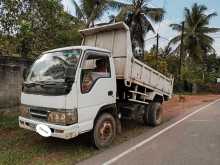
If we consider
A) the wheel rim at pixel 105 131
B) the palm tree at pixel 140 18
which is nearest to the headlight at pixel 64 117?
the wheel rim at pixel 105 131

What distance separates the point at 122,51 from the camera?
8000 millimetres

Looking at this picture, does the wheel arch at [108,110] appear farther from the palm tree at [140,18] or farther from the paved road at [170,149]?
the palm tree at [140,18]

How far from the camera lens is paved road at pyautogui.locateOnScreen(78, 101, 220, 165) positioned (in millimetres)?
6039

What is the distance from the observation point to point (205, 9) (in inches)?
1556

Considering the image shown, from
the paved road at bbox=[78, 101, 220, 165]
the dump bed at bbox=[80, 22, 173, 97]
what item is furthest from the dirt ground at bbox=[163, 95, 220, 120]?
the dump bed at bbox=[80, 22, 173, 97]

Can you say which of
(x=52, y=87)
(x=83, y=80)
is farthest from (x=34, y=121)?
(x=83, y=80)

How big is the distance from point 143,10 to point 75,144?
886 inches

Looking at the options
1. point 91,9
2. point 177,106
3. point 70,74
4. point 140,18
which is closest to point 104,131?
point 70,74

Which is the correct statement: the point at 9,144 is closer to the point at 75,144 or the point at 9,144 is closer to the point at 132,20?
the point at 75,144

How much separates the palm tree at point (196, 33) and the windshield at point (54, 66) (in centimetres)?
3296

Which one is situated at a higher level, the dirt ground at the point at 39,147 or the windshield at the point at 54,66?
the windshield at the point at 54,66

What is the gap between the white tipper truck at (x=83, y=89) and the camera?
6.03m

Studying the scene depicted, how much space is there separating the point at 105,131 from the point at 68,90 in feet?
5.66

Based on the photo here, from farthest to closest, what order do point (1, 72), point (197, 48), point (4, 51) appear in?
point (197, 48) → point (4, 51) → point (1, 72)
